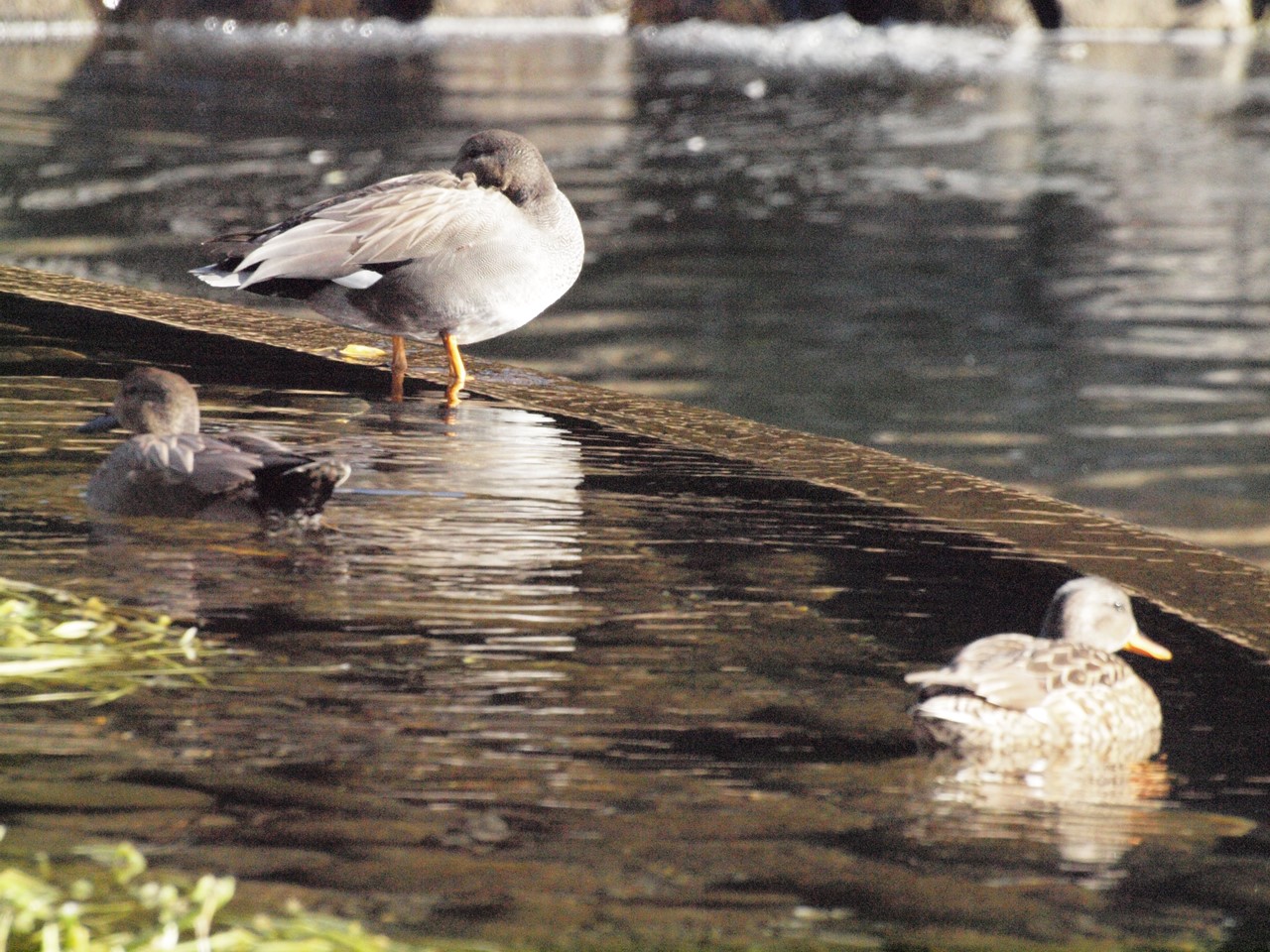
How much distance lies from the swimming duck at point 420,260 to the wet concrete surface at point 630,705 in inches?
28.8

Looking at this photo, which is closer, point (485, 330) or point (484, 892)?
point (484, 892)

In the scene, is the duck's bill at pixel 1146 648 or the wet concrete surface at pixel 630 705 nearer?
the wet concrete surface at pixel 630 705

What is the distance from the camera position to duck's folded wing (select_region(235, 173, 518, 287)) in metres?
6.29

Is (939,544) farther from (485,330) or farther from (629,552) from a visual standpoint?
(485,330)

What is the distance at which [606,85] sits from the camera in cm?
2589

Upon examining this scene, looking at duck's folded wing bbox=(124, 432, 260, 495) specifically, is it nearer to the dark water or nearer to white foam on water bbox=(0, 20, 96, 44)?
the dark water

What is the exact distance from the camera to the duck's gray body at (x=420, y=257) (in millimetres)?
6328

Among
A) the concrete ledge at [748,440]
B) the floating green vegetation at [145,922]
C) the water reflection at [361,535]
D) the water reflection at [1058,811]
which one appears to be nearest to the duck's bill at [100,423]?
the water reflection at [361,535]

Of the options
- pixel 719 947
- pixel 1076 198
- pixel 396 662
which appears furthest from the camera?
pixel 1076 198

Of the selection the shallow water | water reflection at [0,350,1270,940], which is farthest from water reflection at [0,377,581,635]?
the shallow water

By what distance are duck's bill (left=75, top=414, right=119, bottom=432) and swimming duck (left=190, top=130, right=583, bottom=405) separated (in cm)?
117

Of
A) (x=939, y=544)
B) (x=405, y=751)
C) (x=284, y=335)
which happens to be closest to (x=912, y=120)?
(x=284, y=335)

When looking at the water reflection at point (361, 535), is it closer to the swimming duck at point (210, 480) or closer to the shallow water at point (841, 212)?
the swimming duck at point (210, 480)

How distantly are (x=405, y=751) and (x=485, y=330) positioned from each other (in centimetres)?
337
